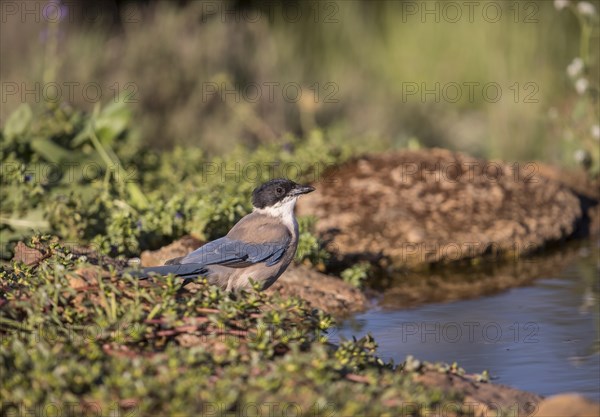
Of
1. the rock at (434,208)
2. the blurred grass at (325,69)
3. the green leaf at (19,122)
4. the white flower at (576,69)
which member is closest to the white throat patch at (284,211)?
the rock at (434,208)

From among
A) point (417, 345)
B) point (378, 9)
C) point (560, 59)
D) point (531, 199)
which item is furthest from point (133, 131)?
point (378, 9)

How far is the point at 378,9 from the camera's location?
15.1 meters

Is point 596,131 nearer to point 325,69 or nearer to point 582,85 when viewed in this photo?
point 582,85

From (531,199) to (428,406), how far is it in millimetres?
4980

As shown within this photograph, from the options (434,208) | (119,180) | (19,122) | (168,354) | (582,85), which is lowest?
(434,208)

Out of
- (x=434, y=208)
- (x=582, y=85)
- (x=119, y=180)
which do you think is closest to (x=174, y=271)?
(x=119, y=180)

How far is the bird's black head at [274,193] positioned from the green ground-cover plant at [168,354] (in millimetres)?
1151

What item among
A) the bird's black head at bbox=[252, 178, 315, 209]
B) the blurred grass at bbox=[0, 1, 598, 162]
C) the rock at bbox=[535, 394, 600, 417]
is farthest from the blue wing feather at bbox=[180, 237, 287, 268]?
the blurred grass at bbox=[0, 1, 598, 162]

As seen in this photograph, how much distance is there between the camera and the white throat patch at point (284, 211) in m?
5.63

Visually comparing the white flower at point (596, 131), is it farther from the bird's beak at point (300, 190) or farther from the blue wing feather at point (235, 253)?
the blue wing feather at point (235, 253)

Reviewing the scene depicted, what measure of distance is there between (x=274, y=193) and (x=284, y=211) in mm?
110

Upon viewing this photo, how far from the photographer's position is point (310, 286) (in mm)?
6543

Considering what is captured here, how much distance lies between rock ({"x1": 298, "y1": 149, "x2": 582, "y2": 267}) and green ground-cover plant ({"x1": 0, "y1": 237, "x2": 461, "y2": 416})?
318 cm

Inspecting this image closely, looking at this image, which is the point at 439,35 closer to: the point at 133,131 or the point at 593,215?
the point at 593,215
